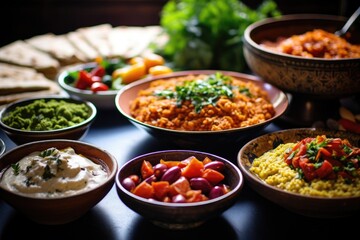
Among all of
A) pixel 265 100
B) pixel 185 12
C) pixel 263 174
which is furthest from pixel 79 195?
pixel 185 12

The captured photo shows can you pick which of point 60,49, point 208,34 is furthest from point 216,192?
point 60,49

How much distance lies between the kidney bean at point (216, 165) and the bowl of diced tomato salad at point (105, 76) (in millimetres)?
1156

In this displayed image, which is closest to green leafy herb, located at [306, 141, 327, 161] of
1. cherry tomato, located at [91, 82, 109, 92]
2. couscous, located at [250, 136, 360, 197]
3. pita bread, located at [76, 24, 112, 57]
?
couscous, located at [250, 136, 360, 197]

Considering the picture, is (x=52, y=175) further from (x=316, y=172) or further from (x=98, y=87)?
(x=98, y=87)

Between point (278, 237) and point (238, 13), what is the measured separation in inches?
90.4

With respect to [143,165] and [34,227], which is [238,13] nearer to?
[143,165]

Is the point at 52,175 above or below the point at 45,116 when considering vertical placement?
above

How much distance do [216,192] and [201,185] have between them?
0.08 m

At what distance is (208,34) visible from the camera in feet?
12.4

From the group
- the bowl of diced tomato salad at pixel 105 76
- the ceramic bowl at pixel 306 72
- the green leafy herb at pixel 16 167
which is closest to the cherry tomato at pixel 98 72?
the bowl of diced tomato salad at pixel 105 76

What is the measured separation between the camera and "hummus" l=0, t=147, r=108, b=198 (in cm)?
193

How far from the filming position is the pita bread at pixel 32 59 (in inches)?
145

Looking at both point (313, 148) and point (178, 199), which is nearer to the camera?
point (178, 199)

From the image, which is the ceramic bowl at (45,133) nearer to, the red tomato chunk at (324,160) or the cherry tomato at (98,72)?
the cherry tomato at (98,72)
